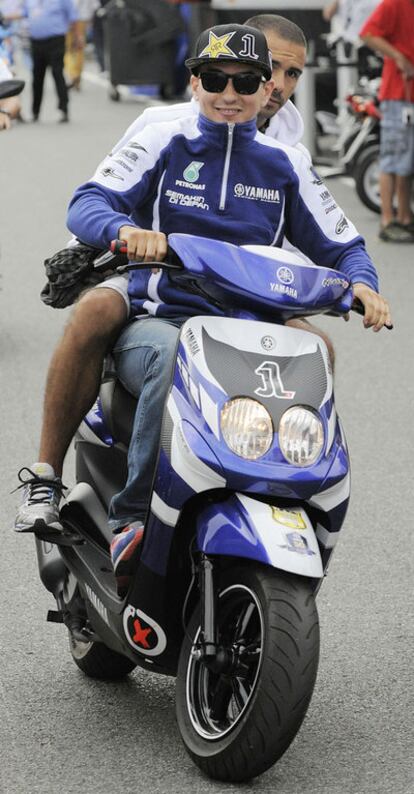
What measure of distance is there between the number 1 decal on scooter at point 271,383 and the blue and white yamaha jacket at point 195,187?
18.0 inches

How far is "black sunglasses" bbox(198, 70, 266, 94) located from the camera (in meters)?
4.26

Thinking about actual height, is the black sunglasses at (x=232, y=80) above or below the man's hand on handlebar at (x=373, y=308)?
above

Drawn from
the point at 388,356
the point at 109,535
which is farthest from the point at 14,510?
the point at 388,356

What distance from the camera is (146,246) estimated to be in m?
3.89

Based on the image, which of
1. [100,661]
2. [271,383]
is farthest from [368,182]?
[271,383]

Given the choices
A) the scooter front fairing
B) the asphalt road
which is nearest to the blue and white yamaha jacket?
the scooter front fairing

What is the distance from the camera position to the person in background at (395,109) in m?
12.2

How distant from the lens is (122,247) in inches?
154

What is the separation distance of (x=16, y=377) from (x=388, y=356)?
6.85 ft

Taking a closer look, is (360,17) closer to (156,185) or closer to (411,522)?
(411,522)

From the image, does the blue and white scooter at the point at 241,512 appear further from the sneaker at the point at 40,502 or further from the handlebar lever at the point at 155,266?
the sneaker at the point at 40,502

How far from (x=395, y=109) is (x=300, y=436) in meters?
9.21

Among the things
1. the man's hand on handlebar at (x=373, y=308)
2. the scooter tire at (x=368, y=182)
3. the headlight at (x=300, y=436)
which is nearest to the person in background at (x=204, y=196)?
the man's hand on handlebar at (x=373, y=308)

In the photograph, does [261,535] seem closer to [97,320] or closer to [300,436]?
[300,436]
